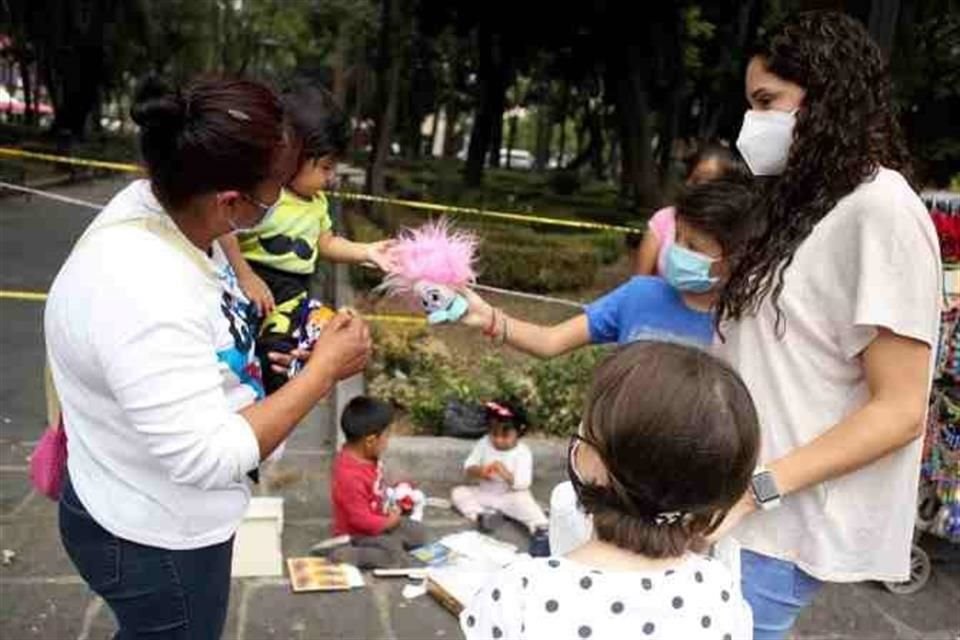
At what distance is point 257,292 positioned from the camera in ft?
9.09

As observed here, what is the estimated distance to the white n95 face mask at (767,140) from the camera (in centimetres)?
197

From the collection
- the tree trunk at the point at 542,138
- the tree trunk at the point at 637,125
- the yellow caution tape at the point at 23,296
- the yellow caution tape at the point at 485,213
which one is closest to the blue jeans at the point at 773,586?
the yellow caution tape at the point at 485,213

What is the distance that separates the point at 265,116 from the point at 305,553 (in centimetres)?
277

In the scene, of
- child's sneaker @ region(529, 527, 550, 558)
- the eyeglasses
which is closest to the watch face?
the eyeglasses

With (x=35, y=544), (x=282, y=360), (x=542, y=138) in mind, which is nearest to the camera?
(x=282, y=360)

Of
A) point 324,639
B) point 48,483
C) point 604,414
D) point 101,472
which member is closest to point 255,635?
point 324,639

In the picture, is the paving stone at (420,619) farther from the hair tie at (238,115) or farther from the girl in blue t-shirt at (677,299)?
the hair tie at (238,115)

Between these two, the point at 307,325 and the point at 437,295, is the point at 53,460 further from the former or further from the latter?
the point at 437,295

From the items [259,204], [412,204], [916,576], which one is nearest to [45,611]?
[259,204]

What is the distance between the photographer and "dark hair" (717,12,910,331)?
6.22ft

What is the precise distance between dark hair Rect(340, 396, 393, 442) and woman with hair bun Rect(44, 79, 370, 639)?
6.86ft

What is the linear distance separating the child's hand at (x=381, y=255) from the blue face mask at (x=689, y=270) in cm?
77

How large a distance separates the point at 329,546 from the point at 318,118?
77.8 inches

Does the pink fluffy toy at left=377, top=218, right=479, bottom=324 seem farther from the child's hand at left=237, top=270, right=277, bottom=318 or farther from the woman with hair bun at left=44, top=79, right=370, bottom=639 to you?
the woman with hair bun at left=44, top=79, right=370, bottom=639
